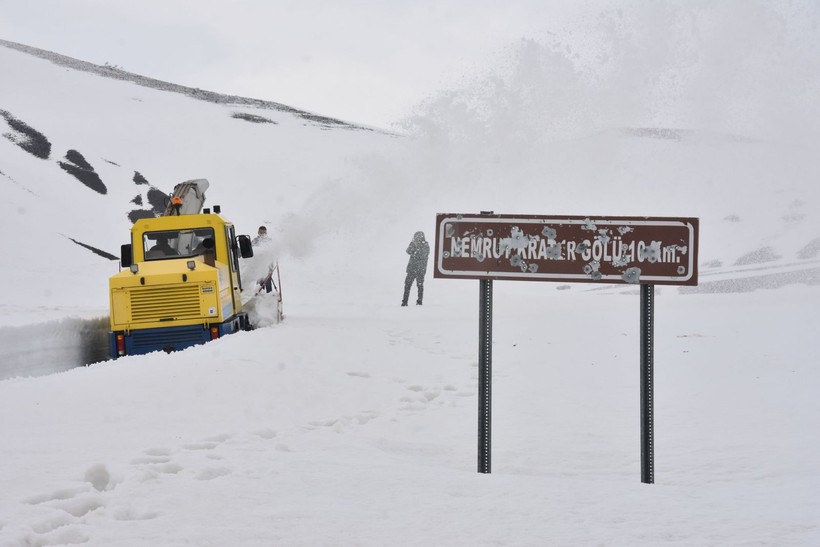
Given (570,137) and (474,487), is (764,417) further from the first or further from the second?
(570,137)

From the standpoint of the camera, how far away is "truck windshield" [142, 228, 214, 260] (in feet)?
41.0

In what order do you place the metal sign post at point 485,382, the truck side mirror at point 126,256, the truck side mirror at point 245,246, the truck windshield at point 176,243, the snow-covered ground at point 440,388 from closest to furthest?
the snow-covered ground at point 440,388, the metal sign post at point 485,382, the truck side mirror at point 126,256, the truck windshield at point 176,243, the truck side mirror at point 245,246

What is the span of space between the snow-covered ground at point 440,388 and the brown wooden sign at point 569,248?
1.35m

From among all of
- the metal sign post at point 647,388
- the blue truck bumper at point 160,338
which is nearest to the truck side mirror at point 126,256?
the blue truck bumper at point 160,338

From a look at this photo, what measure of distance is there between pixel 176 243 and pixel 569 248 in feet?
29.8

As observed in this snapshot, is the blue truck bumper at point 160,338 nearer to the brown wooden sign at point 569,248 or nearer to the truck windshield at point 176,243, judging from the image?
the truck windshield at point 176,243

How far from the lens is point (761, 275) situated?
19.2m

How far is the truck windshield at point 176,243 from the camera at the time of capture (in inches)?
492

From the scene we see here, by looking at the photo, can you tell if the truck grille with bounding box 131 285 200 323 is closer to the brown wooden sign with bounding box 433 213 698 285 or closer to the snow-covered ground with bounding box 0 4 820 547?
the snow-covered ground with bounding box 0 4 820 547

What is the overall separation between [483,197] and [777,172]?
11308 mm

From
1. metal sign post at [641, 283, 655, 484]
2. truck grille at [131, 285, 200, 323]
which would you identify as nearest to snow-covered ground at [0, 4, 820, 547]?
metal sign post at [641, 283, 655, 484]

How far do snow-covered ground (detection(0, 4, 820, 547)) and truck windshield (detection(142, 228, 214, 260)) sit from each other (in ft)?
6.32

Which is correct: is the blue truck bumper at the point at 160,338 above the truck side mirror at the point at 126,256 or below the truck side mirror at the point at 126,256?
below

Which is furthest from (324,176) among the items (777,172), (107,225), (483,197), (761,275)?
(761,275)
